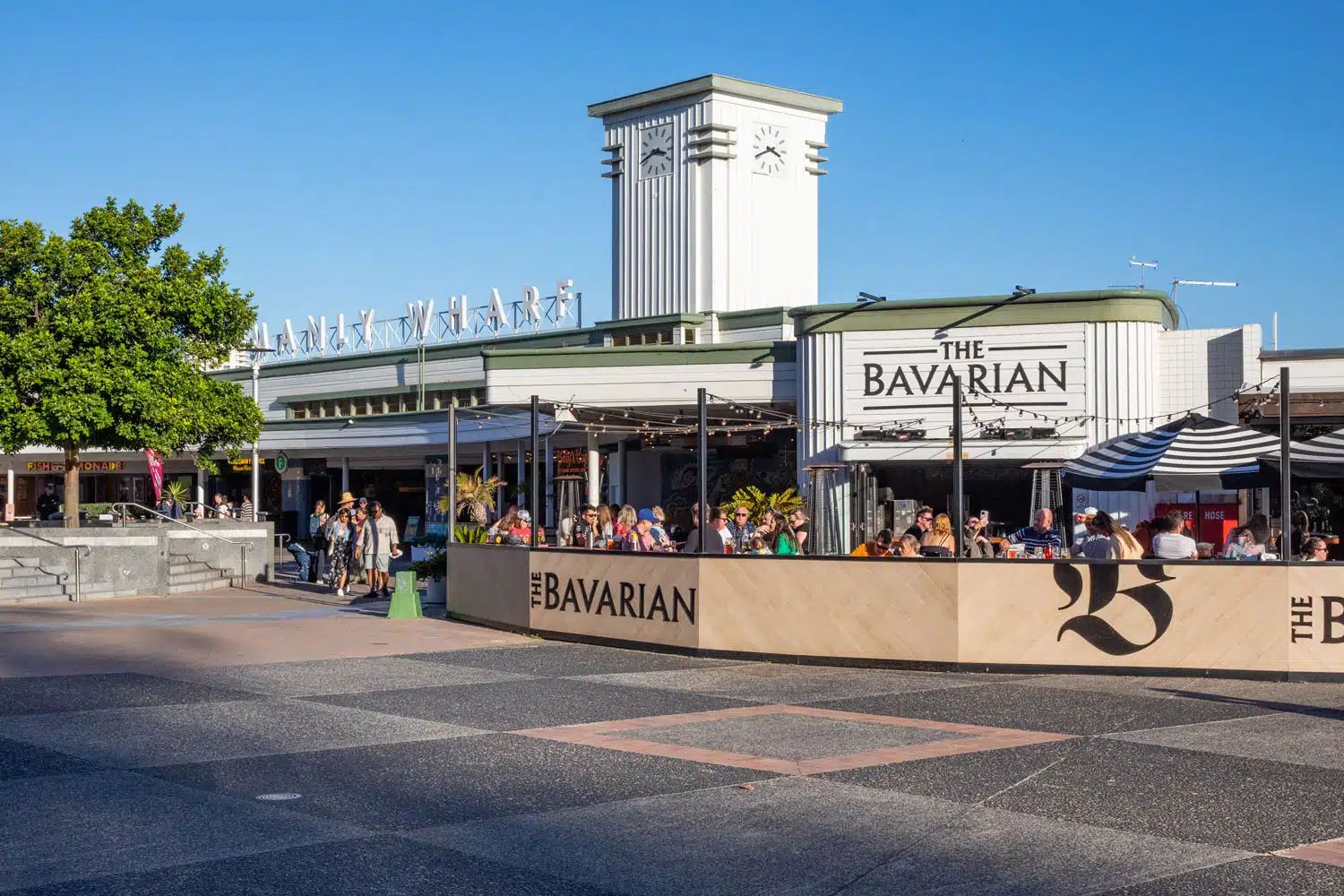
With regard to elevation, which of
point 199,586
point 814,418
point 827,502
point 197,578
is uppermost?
point 814,418

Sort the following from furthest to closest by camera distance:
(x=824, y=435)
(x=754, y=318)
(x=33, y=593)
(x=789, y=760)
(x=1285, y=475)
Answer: (x=754, y=318) < (x=824, y=435) < (x=33, y=593) < (x=1285, y=475) < (x=789, y=760)

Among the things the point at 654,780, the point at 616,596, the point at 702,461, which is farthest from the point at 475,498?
the point at 654,780

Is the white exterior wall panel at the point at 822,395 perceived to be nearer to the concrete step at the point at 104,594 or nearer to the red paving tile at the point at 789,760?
the concrete step at the point at 104,594

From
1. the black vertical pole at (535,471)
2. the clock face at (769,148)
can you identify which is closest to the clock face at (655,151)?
the clock face at (769,148)

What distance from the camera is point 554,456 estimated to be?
35.9m

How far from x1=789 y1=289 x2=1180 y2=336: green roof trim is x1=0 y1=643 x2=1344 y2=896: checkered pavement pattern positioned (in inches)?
541

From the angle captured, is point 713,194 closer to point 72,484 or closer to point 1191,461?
point 72,484

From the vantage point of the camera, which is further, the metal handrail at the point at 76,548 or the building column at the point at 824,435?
the building column at the point at 824,435

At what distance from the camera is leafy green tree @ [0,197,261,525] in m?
29.0

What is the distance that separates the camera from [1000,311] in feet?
87.9

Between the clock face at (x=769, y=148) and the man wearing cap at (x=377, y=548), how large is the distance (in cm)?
1433

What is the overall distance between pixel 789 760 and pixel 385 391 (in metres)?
36.1

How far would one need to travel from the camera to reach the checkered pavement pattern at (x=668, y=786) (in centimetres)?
654

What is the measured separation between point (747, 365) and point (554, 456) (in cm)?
763
